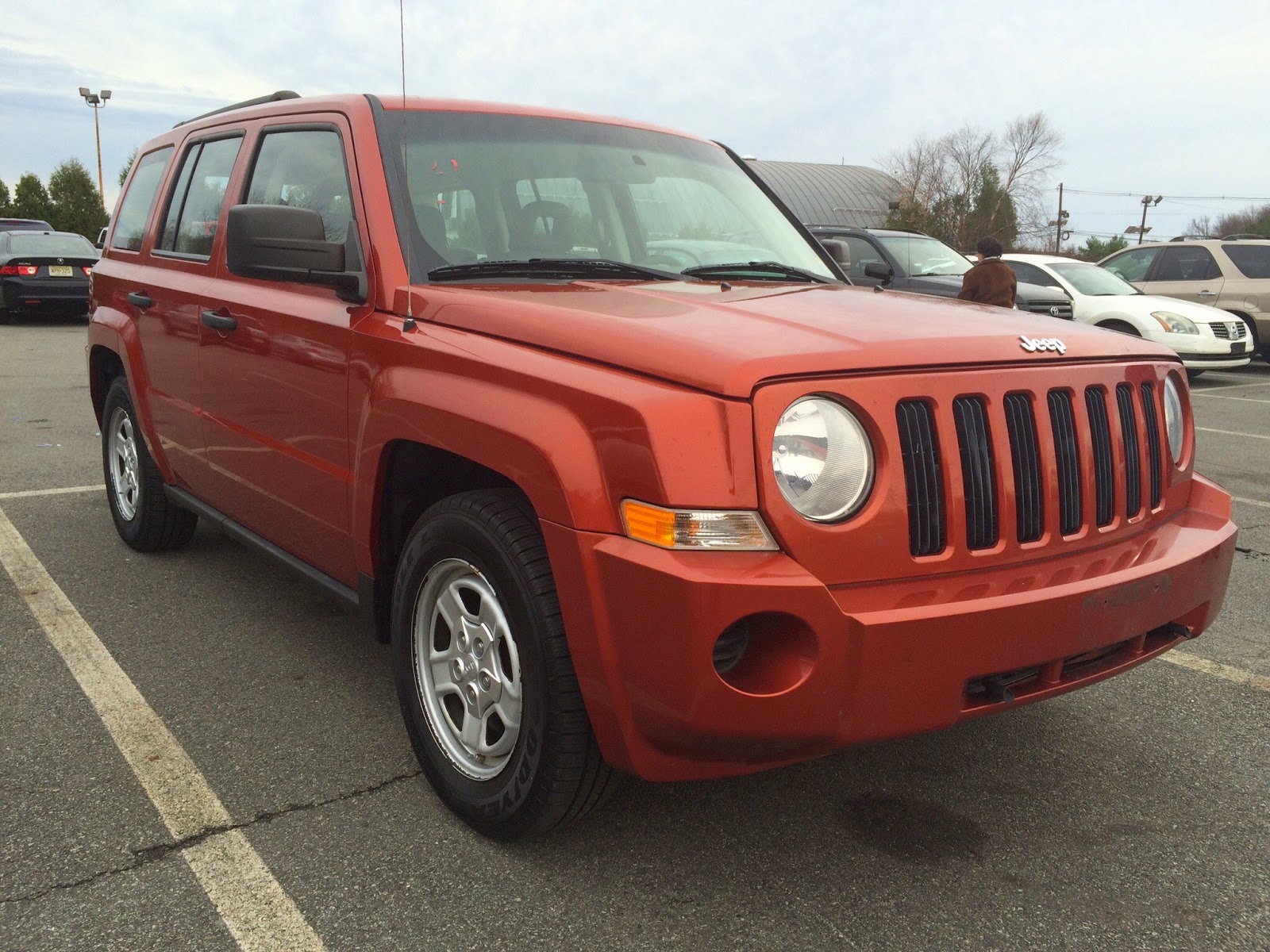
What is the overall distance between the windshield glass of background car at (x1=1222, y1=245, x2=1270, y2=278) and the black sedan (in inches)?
678

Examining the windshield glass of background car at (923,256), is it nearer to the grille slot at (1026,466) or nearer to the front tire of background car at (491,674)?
the grille slot at (1026,466)

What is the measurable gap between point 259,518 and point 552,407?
1818mm

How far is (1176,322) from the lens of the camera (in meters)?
13.3

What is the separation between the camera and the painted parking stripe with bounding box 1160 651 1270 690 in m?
3.74

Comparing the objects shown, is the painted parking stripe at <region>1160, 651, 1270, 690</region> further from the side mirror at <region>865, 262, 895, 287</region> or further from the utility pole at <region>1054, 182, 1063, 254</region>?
the utility pole at <region>1054, 182, 1063, 254</region>

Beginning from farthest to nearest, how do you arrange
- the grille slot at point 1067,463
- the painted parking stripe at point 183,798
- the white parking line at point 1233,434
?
the white parking line at point 1233,434
the grille slot at point 1067,463
the painted parking stripe at point 183,798

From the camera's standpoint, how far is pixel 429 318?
282cm

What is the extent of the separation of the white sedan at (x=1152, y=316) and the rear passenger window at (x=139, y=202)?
1052 centimetres

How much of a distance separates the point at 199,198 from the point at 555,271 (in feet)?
6.21

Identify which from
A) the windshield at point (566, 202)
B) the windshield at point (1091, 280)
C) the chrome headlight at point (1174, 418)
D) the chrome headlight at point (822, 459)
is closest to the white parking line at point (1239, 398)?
the windshield at point (1091, 280)

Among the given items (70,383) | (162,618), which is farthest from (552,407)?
(70,383)

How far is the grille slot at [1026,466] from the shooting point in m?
2.38

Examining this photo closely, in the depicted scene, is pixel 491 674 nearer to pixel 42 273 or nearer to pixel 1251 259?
pixel 1251 259

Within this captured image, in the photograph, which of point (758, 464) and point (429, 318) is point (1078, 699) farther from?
point (429, 318)
